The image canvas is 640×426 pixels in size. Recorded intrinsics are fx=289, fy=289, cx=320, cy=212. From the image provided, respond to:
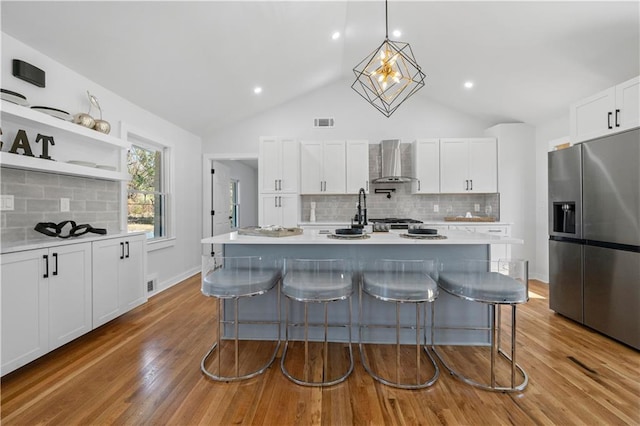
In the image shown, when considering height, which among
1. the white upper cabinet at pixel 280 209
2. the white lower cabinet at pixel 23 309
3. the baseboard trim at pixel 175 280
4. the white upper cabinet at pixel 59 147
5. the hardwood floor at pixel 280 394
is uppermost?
the white upper cabinet at pixel 59 147

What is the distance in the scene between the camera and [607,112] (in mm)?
2516

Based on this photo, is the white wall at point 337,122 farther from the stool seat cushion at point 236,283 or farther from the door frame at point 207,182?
the stool seat cushion at point 236,283

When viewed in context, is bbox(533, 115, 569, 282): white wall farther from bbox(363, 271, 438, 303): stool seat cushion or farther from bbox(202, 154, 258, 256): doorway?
bbox(202, 154, 258, 256): doorway

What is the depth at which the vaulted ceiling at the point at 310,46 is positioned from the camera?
242cm

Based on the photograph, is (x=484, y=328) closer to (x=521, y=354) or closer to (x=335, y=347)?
(x=521, y=354)

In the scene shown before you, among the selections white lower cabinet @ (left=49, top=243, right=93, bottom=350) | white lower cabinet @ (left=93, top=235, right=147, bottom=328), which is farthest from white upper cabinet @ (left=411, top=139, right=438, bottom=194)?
white lower cabinet @ (left=49, top=243, right=93, bottom=350)

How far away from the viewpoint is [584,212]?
2670 millimetres

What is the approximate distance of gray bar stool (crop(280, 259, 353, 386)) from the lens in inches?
70.5

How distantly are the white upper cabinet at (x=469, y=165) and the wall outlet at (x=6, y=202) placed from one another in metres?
4.99

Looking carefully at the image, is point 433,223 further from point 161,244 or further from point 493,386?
point 161,244

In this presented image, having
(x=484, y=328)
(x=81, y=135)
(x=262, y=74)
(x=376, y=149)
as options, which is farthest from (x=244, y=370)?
(x=376, y=149)

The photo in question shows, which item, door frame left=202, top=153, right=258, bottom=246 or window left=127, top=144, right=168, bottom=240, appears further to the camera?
door frame left=202, top=153, right=258, bottom=246

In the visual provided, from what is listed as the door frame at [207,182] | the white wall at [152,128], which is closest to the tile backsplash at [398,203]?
the door frame at [207,182]

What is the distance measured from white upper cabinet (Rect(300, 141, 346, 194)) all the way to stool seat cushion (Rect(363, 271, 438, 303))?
2887mm
